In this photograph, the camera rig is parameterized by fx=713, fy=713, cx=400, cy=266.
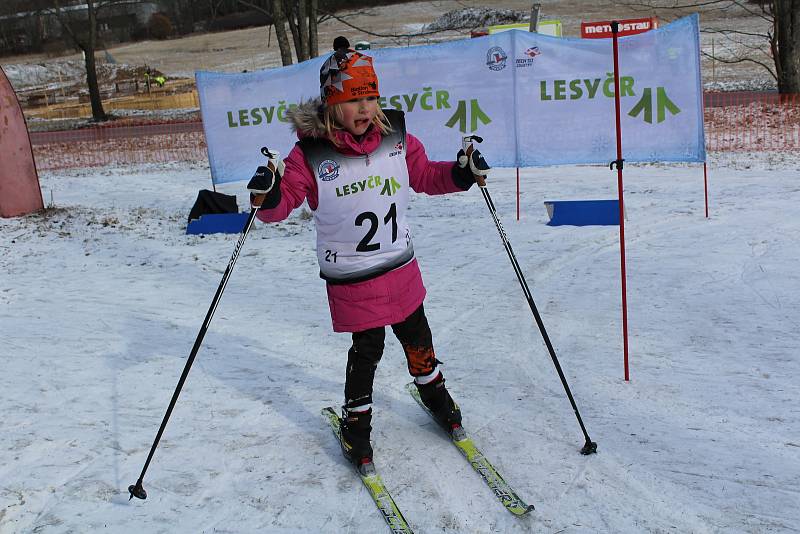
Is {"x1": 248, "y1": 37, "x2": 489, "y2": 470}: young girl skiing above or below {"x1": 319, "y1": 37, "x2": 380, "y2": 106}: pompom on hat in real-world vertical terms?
below

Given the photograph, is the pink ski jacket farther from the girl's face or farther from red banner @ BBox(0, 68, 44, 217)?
red banner @ BBox(0, 68, 44, 217)

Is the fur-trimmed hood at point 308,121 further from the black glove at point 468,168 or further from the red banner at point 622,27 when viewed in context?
the red banner at point 622,27

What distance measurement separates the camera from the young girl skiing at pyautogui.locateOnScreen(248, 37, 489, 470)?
348 cm

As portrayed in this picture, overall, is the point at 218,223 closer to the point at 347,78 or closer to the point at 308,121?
the point at 308,121

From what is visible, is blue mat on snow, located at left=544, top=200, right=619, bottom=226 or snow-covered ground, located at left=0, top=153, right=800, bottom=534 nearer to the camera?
snow-covered ground, located at left=0, top=153, right=800, bottom=534

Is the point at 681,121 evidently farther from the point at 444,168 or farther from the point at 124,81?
the point at 124,81

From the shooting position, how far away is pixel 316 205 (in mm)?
3592

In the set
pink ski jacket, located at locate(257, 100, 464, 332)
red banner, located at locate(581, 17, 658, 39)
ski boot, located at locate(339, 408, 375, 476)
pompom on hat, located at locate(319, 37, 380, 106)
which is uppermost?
red banner, located at locate(581, 17, 658, 39)

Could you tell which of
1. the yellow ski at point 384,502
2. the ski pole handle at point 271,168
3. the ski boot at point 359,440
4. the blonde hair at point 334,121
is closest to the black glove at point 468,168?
the blonde hair at point 334,121

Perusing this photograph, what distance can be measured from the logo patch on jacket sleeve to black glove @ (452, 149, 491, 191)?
63cm

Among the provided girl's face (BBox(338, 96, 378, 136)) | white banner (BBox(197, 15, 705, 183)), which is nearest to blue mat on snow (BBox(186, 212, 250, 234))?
white banner (BBox(197, 15, 705, 183))

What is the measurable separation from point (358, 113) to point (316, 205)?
0.50 metres

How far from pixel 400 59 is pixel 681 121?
3620mm

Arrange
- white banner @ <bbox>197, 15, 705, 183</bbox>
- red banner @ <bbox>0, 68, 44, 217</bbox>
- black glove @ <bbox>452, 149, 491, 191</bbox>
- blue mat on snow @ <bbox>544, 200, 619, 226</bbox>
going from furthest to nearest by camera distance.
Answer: red banner @ <bbox>0, 68, 44, 217</bbox>
blue mat on snow @ <bbox>544, 200, 619, 226</bbox>
white banner @ <bbox>197, 15, 705, 183</bbox>
black glove @ <bbox>452, 149, 491, 191</bbox>
